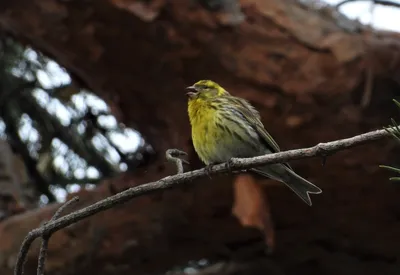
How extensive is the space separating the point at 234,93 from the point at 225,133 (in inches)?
45.6

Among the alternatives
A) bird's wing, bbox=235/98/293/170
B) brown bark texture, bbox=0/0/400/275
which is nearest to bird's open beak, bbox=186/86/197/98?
bird's wing, bbox=235/98/293/170

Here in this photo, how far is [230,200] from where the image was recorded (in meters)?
5.33

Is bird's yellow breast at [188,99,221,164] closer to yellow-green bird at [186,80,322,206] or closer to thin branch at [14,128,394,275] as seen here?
yellow-green bird at [186,80,322,206]

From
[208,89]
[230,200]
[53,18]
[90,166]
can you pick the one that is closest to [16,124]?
[90,166]

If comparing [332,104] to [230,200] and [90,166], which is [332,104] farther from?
[90,166]

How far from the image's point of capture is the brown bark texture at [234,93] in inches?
201

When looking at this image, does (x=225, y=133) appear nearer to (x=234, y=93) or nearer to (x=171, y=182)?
(x=234, y=93)

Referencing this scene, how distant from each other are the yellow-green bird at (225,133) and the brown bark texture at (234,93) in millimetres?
836

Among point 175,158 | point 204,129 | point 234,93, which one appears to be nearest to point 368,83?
point 234,93

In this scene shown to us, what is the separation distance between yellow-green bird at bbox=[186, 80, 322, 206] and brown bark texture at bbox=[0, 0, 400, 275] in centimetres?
84

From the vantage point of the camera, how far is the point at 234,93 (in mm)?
5234

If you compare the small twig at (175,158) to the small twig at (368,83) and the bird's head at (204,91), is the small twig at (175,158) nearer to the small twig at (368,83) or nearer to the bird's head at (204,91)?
the bird's head at (204,91)

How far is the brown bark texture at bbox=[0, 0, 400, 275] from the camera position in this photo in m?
5.09

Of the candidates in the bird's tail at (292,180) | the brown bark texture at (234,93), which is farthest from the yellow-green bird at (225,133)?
the brown bark texture at (234,93)
